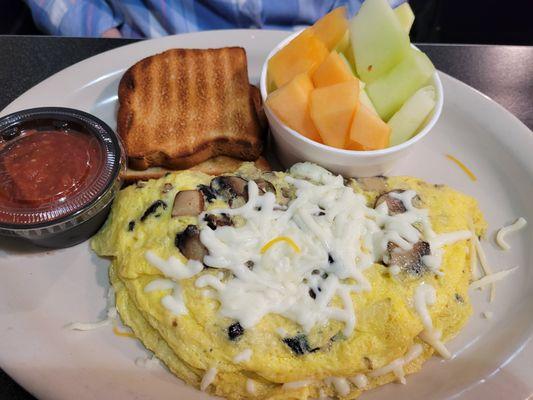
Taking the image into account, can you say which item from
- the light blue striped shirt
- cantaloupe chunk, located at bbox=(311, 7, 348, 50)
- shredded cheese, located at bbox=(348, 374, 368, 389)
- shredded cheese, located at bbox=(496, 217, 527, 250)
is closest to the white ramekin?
cantaloupe chunk, located at bbox=(311, 7, 348, 50)

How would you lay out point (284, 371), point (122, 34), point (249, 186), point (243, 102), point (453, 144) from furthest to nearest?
point (122, 34), point (453, 144), point (243, 102), point (249, 186), point (284, 371)

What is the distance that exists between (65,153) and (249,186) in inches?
26.7

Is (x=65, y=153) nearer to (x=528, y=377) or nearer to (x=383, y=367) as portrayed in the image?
(x=383, y=367)

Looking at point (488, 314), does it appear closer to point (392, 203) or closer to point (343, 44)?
point (392, 203)

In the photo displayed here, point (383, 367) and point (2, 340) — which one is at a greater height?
point (2, 340)

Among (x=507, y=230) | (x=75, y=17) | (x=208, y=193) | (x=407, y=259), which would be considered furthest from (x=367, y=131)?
(x=75, y=17)

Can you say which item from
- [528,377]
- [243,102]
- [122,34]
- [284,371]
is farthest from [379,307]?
[122,34]

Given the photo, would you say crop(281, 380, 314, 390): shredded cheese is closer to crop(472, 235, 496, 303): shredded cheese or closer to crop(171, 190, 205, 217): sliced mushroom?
crop(171, 190, 205, 217): sliced mushroom

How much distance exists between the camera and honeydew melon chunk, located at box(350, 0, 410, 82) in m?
1.97

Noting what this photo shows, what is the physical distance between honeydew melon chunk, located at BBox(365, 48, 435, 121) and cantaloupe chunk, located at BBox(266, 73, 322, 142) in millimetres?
282

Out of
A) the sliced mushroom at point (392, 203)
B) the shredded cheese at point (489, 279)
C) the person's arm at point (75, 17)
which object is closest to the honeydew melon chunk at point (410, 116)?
the sliced mushroom at point (392, 203)

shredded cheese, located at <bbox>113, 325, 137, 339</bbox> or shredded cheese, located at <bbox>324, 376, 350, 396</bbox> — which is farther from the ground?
shredded cheese, located at <bbox>113, 325, 137, 339</bbox>

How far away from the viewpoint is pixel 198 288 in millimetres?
1603

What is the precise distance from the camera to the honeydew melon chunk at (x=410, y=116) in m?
2.00
